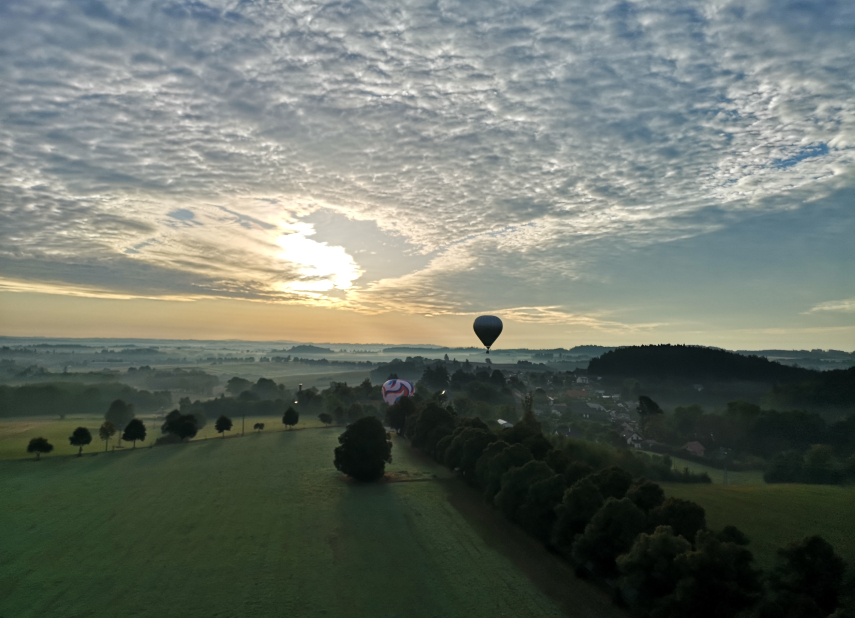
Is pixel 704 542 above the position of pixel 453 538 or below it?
above

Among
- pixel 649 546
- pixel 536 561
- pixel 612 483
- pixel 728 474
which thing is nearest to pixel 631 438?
pixel 728 474

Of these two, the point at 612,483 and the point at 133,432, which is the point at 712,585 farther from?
the point at 133,432

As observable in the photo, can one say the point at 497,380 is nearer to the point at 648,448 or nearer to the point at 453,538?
the point at 648,448

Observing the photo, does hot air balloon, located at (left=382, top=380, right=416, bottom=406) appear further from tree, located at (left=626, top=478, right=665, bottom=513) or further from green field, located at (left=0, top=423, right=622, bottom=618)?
tree, located at (left=626, top=478, right=665, bottom=513)

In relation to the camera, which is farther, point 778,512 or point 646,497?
point 778,512

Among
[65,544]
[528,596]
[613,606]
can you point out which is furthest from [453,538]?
[65,544]

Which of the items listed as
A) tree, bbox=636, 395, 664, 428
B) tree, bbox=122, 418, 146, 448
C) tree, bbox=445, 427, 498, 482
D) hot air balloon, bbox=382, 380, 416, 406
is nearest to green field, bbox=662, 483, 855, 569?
tree, bbox=445, 427, 498, 482

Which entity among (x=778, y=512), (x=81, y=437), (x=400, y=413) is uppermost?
(x=400, y=413)
